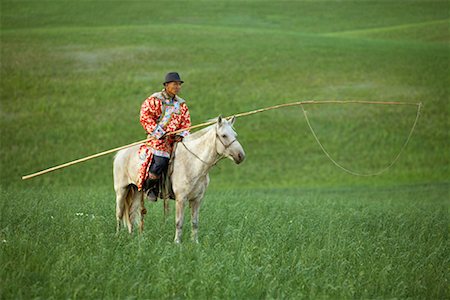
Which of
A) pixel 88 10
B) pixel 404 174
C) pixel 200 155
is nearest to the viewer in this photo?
pixel 200 155

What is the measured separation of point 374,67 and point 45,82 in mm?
20526

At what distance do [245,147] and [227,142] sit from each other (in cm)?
Answer: 2126

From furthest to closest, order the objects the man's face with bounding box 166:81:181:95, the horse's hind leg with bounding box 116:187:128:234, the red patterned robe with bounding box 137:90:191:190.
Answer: the horse's hind leg with bounding box 116:187:128:234, the red patterned robe with bounding box 137:90:191:190, the man's face with bounding box 166:81:181:95

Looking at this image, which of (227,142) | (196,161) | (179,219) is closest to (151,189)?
(179,219)

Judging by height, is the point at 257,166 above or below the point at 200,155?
below

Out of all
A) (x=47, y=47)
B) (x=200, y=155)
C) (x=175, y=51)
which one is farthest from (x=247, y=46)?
(x=200, y=155)

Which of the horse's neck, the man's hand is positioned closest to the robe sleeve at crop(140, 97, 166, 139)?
the man's hand

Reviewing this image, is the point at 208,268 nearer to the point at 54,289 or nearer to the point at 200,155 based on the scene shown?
the point at 54,289

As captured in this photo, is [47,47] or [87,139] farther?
[47,47]

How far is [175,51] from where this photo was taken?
41562mm

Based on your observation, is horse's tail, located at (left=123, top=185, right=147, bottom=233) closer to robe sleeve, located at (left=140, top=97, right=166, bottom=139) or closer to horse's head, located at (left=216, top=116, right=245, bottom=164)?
robe sleeve, located at (left=140, top=97, right=166, bottom=139)

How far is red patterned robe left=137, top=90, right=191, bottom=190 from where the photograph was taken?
10.2m

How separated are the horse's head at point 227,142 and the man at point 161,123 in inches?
37.8

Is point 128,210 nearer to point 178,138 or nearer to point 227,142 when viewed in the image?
point 178,138
